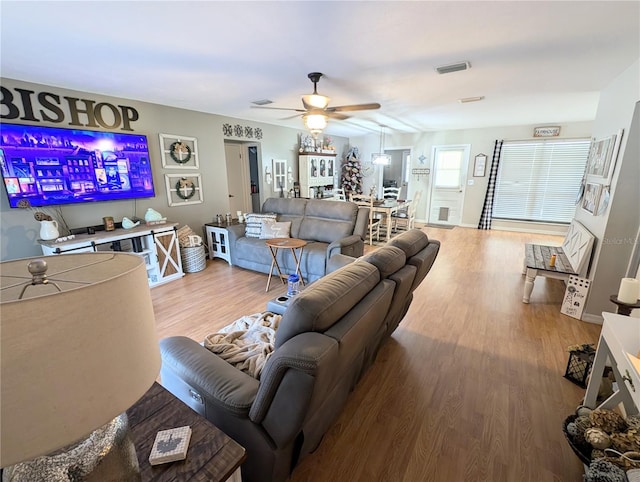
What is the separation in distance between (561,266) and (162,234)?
188 inches

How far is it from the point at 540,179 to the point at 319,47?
Answer: 6.42 metres

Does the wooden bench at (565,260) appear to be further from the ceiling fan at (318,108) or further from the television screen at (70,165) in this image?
the television screen at (70,165)

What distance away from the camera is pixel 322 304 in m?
1.19

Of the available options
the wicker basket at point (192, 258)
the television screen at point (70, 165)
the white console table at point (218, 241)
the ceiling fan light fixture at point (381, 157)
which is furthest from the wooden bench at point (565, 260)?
the television screen at point (70, 165)

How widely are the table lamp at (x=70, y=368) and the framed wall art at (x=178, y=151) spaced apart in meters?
4.00

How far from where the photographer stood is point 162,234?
3.78m

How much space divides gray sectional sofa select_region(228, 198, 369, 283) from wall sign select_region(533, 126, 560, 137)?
4912 millimetres

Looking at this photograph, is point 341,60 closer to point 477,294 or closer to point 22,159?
point 477,294

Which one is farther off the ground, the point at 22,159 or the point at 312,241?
the point at 22,159

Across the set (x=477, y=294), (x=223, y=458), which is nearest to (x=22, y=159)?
(x=223, y=458)

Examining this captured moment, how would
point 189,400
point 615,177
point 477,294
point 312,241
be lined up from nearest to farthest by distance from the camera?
point 189,400, point 615,177, point 477,294, point 312,241

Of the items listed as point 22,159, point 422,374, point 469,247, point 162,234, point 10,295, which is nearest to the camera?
point 10,295

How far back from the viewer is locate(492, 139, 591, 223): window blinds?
6.11 meters

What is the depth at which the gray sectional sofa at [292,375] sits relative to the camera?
42.1 inches
